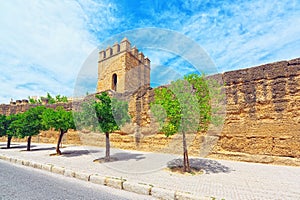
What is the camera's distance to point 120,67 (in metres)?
22.7

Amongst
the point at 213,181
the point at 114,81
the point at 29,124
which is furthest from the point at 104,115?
the point at 114,81

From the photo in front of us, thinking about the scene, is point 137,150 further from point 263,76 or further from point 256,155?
point 263,76

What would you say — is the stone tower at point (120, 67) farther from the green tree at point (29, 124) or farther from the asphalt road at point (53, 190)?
the asphalt road at point (53, 190)

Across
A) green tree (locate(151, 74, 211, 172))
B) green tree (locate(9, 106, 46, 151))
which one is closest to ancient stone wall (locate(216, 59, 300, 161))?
green tree (locate(151, 74, 211, 172))

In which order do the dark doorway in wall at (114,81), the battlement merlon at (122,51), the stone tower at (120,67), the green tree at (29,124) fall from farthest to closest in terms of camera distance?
the battlement merlon at (122,51), the dark doorway in wall at (114,81), the stone tower at (120,67), the green tree at (29,124)

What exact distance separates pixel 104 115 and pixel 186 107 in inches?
136

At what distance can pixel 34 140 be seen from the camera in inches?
616

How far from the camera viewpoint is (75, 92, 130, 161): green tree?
271 inches

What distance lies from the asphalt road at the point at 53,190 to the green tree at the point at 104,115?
2.49m

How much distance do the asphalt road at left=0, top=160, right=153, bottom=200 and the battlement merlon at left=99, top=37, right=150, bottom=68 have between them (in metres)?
20.7

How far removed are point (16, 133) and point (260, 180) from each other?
1305cm

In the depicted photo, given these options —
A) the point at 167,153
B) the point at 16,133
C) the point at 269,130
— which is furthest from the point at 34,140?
the point at 269,130

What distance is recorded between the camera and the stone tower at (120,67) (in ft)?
71.7

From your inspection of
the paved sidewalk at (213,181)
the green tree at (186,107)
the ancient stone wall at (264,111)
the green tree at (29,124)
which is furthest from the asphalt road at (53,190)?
the green tree at (29,124)
